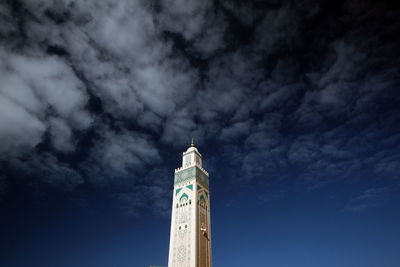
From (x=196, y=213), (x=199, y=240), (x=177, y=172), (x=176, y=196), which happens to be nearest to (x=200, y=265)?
(x=199, y=240)

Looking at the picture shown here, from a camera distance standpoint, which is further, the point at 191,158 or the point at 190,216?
the point at 191,158

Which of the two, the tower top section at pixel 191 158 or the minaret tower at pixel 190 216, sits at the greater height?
the tower top section at pixel 191 158

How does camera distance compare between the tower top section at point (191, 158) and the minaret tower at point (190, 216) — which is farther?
the tower top section at point (191, 158)

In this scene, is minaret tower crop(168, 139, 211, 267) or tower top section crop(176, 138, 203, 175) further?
tower top section crop(176, 138, 203, 175)

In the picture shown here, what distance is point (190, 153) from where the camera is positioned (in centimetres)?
2388

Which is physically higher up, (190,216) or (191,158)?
(191,158)

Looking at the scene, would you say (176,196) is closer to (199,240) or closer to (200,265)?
(199,240)

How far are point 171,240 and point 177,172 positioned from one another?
594cm

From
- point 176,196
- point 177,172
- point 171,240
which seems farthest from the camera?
point 177,172

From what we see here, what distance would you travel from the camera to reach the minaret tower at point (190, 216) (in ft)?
60.2

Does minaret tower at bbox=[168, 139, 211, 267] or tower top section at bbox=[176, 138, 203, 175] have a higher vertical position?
tower top section at bbox=[176, 138, 203, 175]

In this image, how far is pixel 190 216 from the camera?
19797mm

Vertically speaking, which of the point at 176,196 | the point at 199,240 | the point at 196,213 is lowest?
the point at 199,240

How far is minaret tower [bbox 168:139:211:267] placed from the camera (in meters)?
18.3
